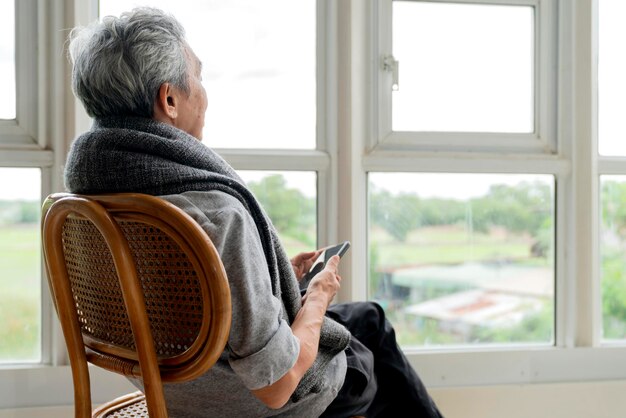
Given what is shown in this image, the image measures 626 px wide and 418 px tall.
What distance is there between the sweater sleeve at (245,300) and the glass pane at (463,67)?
1.33 metres

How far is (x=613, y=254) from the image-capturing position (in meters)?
2.56

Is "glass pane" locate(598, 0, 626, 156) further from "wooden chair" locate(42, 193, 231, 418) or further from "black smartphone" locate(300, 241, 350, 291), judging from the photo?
"wooden chair" locate(42, 193, 231, 418)

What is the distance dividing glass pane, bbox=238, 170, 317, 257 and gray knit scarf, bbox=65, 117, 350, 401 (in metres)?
1.01

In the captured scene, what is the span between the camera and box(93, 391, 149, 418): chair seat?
1541 millimetres

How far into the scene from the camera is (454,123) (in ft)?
8.08

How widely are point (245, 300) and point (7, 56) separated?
1.45 meters

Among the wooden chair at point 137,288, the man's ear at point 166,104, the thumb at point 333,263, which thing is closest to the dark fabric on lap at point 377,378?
the thumb at point 333,263

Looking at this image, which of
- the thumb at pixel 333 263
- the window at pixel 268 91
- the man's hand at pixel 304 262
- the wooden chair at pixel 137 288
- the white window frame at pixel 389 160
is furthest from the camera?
the window at pixel 268 91

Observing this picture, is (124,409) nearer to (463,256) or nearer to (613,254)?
(463,256)

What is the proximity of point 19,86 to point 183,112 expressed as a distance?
1.07m

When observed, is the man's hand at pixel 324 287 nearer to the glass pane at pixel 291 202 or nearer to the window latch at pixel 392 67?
the glass pane at pixel 291 202

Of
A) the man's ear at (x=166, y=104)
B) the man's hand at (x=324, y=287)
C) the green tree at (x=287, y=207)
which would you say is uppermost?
the man's ear at (x=166, y=104)

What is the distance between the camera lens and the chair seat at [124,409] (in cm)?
A: 154

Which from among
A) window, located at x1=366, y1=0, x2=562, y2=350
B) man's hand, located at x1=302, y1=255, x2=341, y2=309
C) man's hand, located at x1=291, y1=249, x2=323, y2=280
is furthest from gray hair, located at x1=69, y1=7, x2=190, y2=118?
window, located at x1=366, y1=0, x2=562, y2=350
